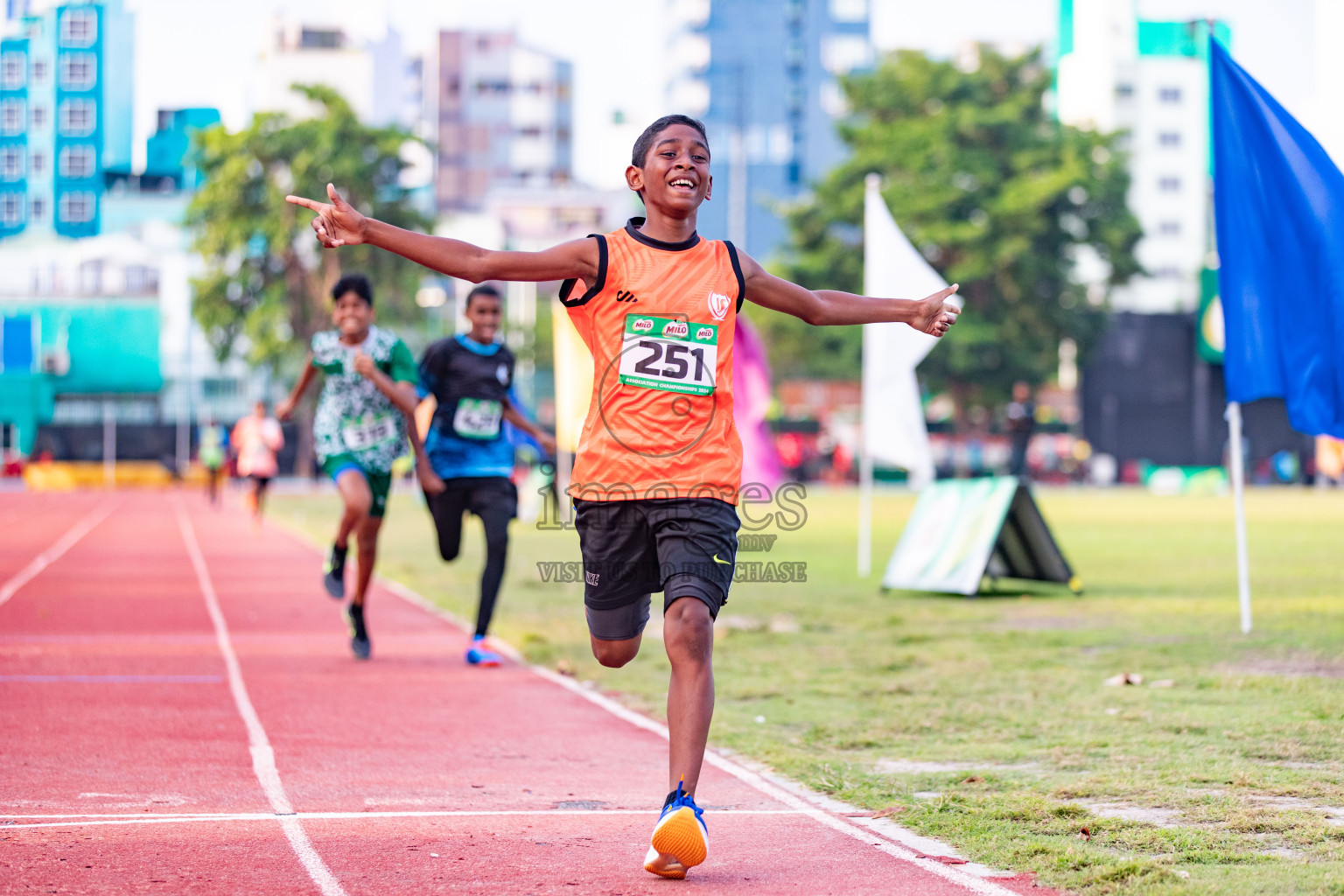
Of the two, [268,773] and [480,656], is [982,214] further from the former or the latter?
[268,773]

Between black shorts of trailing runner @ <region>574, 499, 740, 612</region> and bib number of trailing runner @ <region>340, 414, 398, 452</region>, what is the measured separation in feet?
15.3

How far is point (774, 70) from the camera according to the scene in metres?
117

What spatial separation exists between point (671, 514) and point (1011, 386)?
55929 millimetres

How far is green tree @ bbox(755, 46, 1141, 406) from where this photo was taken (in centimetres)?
5816

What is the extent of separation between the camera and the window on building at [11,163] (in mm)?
30716

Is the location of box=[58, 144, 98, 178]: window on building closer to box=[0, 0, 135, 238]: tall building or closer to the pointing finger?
box=[0, 0, 135, 238]: tall building

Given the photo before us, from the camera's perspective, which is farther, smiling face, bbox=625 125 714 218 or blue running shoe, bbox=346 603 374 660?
blue running shoe, bbox=346 603 374 660

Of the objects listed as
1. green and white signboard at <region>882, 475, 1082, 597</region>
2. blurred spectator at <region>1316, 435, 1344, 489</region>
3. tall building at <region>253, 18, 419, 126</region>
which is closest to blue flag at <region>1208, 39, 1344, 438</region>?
green and white signboard at <region>882, 475, 1082, 597</region>

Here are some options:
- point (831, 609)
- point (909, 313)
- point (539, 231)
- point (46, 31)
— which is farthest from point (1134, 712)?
point (539, 231)

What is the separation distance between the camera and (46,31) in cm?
3306

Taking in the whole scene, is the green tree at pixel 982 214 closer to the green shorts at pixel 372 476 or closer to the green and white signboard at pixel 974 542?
the green and white signboard at pixel 974 542

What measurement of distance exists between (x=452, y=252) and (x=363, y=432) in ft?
16.1

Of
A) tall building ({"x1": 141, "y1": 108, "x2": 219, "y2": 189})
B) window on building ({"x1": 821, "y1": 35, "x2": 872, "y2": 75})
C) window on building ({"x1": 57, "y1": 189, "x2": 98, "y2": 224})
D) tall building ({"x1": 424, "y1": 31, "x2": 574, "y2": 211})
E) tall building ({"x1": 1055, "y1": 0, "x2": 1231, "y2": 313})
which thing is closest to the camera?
window on building ({"x1": 57, "y1": 189, "x2": 98, "y2": 224})

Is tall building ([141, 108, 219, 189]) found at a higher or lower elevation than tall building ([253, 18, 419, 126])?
lower
